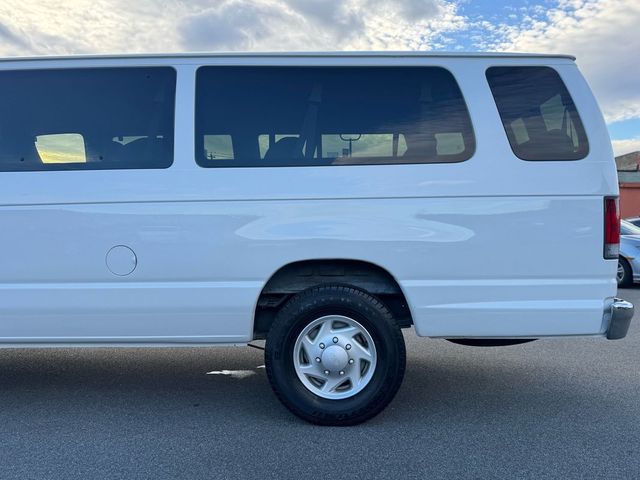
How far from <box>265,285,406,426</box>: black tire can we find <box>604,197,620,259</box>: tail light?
1347mm

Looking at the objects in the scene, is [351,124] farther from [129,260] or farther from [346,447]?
[346,447]

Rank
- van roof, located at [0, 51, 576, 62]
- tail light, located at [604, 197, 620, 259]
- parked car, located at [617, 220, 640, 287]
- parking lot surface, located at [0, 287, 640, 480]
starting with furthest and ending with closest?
parked car, located at [617, 220, 640, 287] < van roof, located at [0, 51, 576, 62] < tail light, located at [604, 197, 620, 259] < parking lot surface, located at [0, 287, 640, 480]

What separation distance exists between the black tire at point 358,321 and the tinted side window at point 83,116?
1348mm

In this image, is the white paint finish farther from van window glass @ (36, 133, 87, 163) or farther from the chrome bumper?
the chrome bumper

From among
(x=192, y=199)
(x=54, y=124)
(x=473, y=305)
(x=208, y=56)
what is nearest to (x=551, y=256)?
(x=473, y=305)

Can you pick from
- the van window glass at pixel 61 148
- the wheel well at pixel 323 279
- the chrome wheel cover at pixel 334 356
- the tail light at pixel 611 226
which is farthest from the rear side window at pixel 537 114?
the van window glass at pixel 61 148

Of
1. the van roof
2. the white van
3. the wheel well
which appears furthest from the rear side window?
the wheel well

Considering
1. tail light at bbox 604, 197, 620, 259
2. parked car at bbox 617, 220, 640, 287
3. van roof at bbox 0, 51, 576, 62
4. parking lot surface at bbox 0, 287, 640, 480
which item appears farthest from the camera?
parked car at bbox 617, 220, 640, 287

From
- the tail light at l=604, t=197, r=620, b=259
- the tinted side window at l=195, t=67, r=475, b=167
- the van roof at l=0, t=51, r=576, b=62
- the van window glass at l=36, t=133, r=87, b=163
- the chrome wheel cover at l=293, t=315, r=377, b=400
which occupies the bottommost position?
the chrome wheel cover at l=293, t=315, r=377, b=400

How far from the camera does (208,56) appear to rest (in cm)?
357

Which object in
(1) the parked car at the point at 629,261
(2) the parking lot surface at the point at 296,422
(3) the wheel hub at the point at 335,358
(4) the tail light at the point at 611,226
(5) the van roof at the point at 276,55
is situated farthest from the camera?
(1) the parked car at the point at 629,261

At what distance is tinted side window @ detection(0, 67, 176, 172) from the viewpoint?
349 cm

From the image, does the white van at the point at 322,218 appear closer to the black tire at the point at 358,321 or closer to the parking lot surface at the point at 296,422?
the black tire at the point at 358,321

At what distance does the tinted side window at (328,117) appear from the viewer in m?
3.44
